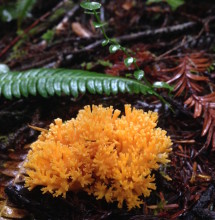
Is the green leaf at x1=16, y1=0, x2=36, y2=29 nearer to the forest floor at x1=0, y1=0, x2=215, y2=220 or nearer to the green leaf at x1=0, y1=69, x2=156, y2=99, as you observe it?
the forest floor at x1=0, y1=0, x2=215, y2=220

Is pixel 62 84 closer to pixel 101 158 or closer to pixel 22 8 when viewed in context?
pixel 101 158

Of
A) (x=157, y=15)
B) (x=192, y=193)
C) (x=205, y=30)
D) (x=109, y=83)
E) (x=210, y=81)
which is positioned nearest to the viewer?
(x=192, y=193)

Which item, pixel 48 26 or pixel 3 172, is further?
pixel 48 26

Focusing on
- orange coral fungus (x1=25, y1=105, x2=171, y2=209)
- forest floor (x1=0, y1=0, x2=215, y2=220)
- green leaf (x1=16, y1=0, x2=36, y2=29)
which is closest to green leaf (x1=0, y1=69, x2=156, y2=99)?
forest floor (x1=0, y1=0, x2=215, y2=220)

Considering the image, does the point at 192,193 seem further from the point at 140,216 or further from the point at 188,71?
the point at 188,71

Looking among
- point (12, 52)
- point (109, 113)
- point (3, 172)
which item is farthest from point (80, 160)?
point (12, 52)

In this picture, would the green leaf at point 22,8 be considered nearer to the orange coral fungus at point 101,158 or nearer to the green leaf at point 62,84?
the green leaf at point 62,84

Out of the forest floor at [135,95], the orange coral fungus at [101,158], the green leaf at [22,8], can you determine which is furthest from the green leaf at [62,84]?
the green leaf at [22,8]
